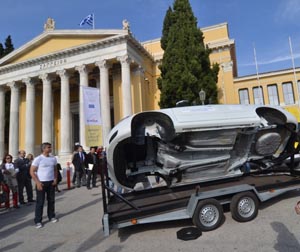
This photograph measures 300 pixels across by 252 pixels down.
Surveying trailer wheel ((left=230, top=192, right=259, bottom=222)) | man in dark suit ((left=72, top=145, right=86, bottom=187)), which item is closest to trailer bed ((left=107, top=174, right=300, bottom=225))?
trailer wheel ((left=230, top=192, right=259, bottom=222))

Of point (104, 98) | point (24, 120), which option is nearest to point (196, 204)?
point (104, 98)

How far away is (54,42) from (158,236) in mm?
26969

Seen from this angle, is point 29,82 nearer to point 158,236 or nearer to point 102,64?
point 102,64

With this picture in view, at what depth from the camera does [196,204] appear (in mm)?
5074

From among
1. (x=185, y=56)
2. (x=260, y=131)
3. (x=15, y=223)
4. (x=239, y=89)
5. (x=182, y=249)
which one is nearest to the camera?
(x=182, y=249)

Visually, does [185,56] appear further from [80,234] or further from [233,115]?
[80,234]

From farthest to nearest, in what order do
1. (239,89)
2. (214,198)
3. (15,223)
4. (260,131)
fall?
1. (239,89)
2. (15,223)
3. (260,131)
4. (214,198)

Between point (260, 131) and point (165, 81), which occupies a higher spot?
point (165, 81)

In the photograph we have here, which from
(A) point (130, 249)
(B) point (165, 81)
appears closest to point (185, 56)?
(B) point (165, 81)

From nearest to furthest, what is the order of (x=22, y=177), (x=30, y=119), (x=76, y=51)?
1. (x=22, y=177)
2. (x=76, y=51)
3. (x=30, y=119)

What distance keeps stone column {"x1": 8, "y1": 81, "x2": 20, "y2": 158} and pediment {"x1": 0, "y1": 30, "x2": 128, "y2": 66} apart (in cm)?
308

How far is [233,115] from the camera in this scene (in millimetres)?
5598

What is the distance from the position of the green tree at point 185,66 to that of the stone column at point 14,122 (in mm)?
16515

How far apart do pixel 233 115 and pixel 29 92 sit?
26490 mm
